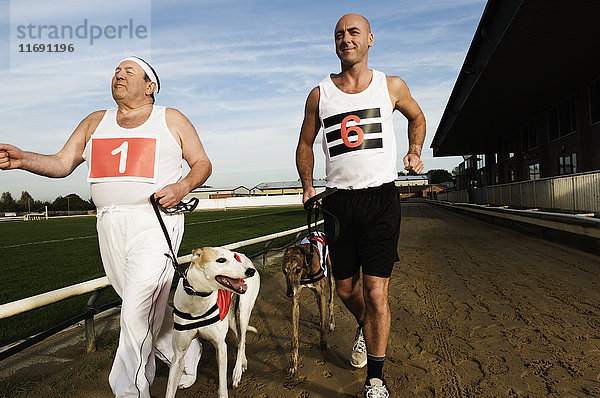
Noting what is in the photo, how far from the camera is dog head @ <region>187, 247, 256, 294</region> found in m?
2.82

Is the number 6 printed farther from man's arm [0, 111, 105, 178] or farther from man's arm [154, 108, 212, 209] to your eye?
man's arm [0, 111, 105, 178]

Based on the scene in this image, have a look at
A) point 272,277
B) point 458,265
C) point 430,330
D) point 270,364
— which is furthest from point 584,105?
point 270,364

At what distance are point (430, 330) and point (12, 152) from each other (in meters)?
4.01

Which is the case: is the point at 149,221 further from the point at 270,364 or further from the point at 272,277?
the point at 272,277

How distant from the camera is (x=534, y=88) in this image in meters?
21.0

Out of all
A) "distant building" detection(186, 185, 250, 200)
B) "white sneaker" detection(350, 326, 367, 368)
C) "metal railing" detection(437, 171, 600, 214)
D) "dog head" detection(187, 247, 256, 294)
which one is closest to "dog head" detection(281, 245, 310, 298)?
"white sneaker" detection(350, 326, 367, 368)

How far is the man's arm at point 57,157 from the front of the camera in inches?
105

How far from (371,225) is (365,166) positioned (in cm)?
43

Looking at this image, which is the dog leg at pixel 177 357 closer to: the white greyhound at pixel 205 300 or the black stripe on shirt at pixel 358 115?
the white greyhound at pixel 205 300

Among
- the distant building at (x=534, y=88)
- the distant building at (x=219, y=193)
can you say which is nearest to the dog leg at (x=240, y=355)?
the distant building at (x=534, y=88)

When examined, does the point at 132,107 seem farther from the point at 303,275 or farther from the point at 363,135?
the point at 303,275

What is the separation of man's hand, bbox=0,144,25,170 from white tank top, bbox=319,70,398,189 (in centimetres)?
208

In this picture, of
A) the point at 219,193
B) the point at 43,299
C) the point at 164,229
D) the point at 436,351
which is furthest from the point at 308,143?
the point at 219,193

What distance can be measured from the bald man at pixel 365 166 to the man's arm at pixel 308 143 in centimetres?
4
